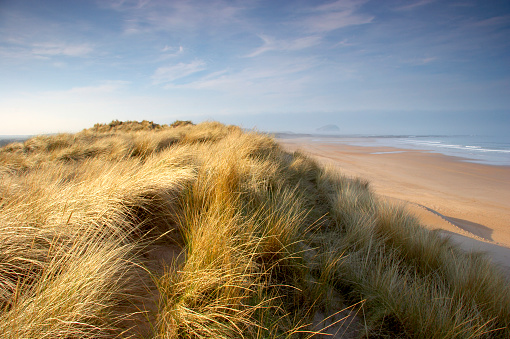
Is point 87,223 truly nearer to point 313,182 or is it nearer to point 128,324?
point 128,324

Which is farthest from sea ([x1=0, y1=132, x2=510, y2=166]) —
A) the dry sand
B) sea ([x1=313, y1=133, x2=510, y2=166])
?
the dry sand

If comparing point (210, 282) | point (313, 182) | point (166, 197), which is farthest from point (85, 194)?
point (313, 182)

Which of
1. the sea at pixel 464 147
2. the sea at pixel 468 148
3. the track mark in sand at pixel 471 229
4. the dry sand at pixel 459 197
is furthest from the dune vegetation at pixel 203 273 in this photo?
the sea at pixel 468 148

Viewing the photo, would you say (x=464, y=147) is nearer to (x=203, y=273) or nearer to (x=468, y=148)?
(x=468, y=148)

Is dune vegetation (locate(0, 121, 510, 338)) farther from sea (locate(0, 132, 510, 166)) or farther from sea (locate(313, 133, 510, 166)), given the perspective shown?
sea (locate(313, 133, 510, 166))

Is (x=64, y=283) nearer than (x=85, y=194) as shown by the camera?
Yes

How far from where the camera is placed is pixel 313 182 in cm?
502

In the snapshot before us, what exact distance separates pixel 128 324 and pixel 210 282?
52cm

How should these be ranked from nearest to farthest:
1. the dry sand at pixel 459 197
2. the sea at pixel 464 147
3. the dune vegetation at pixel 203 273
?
the dune vegetation at pixel 203 273
the dry sand at pixel 459 197
the sea at pixel 464 147

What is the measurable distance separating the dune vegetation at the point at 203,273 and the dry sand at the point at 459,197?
8.83ft

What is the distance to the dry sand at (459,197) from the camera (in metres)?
5.28

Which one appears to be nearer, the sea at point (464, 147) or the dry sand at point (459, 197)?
the dry sand at point (459, 197)

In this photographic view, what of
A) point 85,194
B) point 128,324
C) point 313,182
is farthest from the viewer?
point 313,182

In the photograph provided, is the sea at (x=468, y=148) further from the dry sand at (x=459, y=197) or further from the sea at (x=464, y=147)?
the dry sand at (x=459, y=197)
